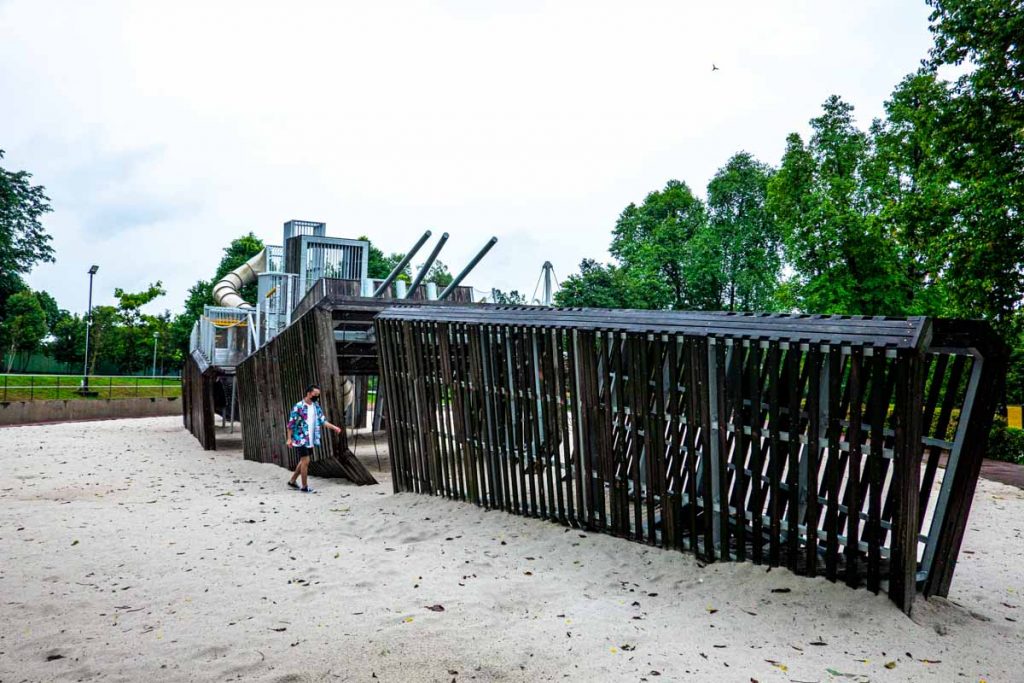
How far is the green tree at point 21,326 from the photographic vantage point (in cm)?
4912

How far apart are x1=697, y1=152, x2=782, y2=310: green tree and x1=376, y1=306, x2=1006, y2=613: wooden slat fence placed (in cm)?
3693

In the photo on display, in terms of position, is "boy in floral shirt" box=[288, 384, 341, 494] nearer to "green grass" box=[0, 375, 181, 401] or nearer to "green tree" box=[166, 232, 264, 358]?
"green grass" box=[0, 375, 181, 401]

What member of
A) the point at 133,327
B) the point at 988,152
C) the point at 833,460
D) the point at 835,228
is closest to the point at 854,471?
the point at 833,460

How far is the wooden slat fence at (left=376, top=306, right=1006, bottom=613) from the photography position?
5859 millimetres

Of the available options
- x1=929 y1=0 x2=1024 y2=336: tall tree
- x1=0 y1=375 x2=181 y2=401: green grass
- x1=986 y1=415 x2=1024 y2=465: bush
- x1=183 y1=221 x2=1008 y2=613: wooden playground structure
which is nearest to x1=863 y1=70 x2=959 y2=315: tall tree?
x1=929 y1=0 x2=1024 y2=336: tall tree

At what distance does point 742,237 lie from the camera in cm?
4522

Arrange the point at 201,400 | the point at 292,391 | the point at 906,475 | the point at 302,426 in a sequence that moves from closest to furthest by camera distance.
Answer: the point at 906,475, the point at 302,426, the point at 292,391, the point at 201,400

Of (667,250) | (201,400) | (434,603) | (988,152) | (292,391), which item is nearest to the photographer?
(434,603)

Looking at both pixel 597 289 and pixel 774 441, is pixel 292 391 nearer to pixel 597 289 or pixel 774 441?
pixel 774 441

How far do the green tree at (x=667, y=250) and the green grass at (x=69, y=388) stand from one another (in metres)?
27.2

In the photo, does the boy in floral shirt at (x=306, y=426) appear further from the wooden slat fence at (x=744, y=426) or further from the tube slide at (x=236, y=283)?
the tube slide at (x=236, y=283)

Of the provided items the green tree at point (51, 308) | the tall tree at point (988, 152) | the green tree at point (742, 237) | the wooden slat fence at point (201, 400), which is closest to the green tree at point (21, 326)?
the green tree at point (51, 308)

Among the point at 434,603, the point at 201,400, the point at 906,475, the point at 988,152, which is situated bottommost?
the point at 434,603

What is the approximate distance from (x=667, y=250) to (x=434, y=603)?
4125cm
